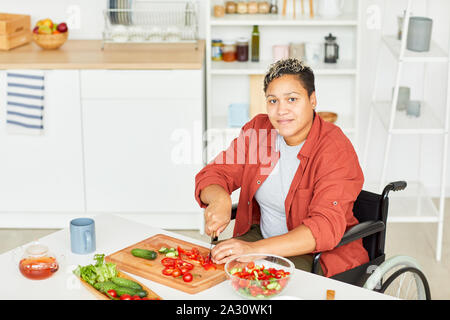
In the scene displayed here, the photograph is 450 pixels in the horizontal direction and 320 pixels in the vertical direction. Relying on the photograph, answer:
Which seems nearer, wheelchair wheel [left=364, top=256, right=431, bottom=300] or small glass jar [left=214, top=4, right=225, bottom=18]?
wheelchair wheel [left=364, top=256, right=431, bottom=300]

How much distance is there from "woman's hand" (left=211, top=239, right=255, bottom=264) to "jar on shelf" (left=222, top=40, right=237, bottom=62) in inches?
85.8

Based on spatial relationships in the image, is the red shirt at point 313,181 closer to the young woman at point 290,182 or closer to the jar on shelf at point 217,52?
the young woman at point 290,182

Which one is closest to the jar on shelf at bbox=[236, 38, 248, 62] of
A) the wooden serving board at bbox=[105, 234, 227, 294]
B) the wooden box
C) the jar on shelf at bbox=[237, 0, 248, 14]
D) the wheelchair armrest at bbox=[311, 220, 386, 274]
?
the jar on shelf at bbox=[237, 0, 248, 14]

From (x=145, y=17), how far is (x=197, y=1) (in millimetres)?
323

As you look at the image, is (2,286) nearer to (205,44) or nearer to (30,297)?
(30,297)

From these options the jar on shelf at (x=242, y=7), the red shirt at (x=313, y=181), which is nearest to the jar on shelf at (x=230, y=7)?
the jar on shelf at (x=242, y=7)

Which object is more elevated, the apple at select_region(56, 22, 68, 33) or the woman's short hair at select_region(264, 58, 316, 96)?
the apple at select_region(56, 22, 68, 33)

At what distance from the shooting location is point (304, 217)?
214cm

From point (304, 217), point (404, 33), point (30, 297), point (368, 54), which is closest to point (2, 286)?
point (30, 297)

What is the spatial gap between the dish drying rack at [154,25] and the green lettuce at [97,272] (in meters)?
2.22

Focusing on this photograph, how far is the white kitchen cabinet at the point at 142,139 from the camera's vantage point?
347 centimetres

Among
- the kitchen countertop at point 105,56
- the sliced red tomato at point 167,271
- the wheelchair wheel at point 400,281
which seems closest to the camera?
the sliced red tomato at point 167,271

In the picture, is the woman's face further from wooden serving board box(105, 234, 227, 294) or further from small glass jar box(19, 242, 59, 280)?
small glass jar box(19, 242, 59, 280)

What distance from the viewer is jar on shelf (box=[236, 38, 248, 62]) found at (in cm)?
383
